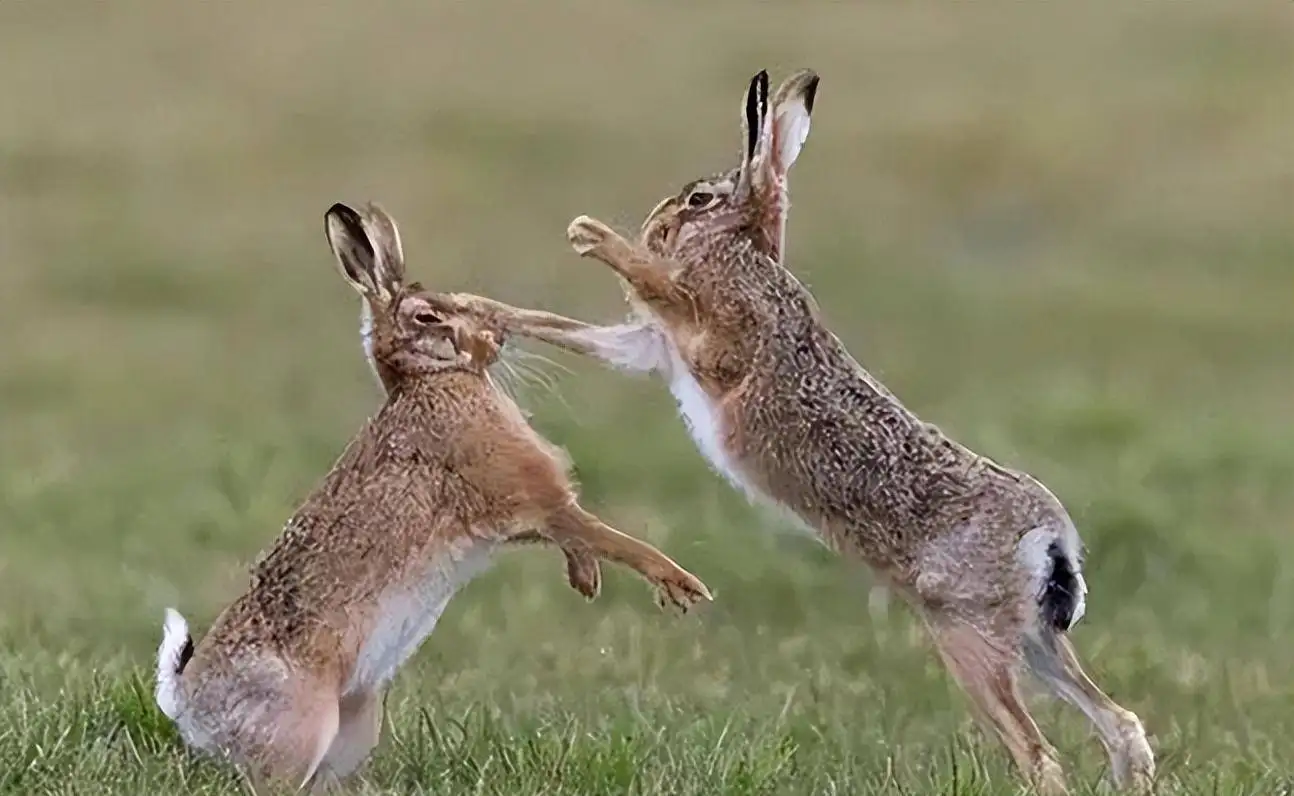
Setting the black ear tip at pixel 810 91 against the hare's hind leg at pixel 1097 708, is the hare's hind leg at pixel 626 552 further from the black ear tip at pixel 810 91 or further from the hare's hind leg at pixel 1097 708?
the black ear tip at pixel 810 91

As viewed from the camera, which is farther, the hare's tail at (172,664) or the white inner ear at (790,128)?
the white inner ear at (790,128)

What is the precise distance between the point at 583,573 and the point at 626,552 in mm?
232

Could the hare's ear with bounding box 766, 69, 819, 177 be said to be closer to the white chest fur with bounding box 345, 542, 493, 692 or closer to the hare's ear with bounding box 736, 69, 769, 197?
the hare's ear with bounding box 736, 69, 769, 197

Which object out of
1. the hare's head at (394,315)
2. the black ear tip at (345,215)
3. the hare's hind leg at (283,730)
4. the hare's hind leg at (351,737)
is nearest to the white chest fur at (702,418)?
the hare's head at (394,315)

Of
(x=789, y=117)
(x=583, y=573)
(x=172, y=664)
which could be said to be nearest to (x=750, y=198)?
(x=789, y=117)

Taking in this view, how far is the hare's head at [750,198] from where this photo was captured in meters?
6.11

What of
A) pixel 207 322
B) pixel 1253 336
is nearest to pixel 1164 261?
pixel 1253 336

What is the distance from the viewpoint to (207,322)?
15789 millimetres

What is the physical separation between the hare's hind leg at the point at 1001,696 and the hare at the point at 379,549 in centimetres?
70

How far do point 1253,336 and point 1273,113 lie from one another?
191 inches

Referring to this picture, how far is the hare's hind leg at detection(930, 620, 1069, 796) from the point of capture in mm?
5402

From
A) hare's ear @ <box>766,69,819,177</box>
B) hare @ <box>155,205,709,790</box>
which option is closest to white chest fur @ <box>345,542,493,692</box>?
hare @ <box>155,205,709,790</box>

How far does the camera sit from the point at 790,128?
20.2 feet

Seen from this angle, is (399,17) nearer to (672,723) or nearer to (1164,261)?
(1164,261)
